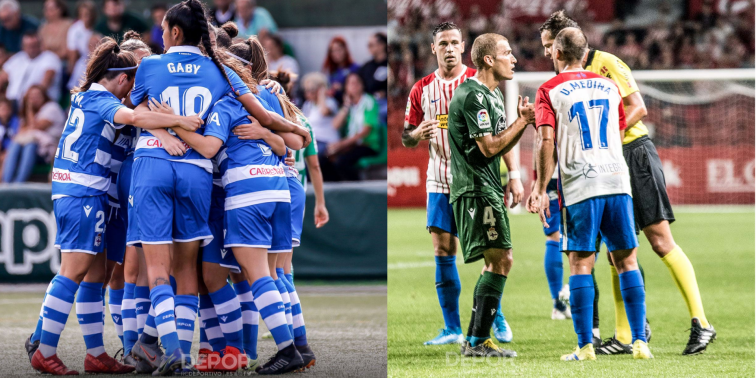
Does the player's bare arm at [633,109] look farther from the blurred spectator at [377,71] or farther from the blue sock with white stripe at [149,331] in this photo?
the blurred spectator at [377,71]

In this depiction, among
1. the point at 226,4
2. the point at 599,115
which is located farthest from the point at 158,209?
the point at 226,4

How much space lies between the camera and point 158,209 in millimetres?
4133

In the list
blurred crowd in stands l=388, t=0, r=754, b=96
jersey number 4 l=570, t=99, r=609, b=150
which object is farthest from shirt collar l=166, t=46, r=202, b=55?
blurred crowd in stands l=388, t=0, r=754, b=96

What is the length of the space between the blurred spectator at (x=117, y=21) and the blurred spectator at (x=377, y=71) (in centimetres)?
375

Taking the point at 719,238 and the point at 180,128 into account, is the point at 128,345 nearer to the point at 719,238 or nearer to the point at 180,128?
the point at 180,128

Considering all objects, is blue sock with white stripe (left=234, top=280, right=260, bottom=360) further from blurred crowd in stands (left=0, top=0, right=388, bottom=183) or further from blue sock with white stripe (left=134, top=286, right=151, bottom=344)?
blurred crowd in stands (left=0, top=0, right=388, bottom=183)

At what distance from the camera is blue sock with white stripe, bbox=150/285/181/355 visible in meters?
4.06

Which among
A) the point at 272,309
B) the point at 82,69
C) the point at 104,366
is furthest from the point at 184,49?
the point at 82,69

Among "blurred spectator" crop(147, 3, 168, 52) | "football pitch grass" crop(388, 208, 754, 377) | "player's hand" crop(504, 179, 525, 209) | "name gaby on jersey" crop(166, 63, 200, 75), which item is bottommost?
"football pitch grass" crop(388, 208, 754, 377)

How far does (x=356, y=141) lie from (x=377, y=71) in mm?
1176

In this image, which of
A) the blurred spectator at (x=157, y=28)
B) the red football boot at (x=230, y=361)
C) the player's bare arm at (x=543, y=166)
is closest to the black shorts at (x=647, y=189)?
the player's bare arm at (x=543, y=166)

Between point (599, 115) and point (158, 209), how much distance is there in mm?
2392

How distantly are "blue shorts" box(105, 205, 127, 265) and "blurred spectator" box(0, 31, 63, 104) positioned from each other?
29.8ft

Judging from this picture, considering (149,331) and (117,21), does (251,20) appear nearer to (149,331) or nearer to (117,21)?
(117,21)
